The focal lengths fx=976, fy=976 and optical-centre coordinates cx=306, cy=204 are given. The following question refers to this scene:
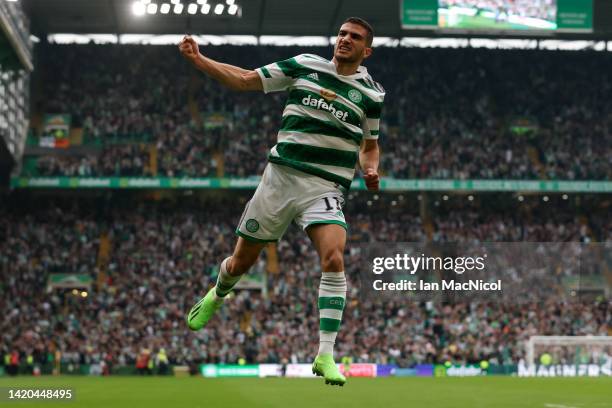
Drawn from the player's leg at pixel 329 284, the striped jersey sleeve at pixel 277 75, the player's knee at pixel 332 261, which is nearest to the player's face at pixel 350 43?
the striped jersey sleeve at pixel 277 75

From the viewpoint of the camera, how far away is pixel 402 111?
160ft

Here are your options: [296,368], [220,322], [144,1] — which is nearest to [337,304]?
[144,1]

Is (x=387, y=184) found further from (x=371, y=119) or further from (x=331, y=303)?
(x=331, y=303)

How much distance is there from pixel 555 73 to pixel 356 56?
44726 millimetres

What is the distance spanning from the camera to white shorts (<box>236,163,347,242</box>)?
844cm

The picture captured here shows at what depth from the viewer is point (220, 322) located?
3803 centimetres

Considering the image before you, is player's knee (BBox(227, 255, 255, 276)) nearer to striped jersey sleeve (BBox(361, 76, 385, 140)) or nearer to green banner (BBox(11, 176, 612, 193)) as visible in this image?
striped jersey sleeve (BBox(361, 76, 385, 140))

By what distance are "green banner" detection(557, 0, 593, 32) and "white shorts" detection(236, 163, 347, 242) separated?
35909mm

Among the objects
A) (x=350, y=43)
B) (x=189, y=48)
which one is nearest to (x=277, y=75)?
(x=350, y=43)

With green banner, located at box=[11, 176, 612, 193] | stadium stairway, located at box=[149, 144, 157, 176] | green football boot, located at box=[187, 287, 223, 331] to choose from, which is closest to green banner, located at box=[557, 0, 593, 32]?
green banner, located at box=[11, 176, 612, 193]

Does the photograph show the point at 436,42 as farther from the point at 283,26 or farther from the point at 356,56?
the point at 356,56

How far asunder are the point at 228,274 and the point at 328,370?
6.08ft

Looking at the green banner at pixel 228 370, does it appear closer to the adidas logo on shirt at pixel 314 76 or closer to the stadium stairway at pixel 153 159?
the stadium stairway at pixel 153 159

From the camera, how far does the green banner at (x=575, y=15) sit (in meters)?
42.0
